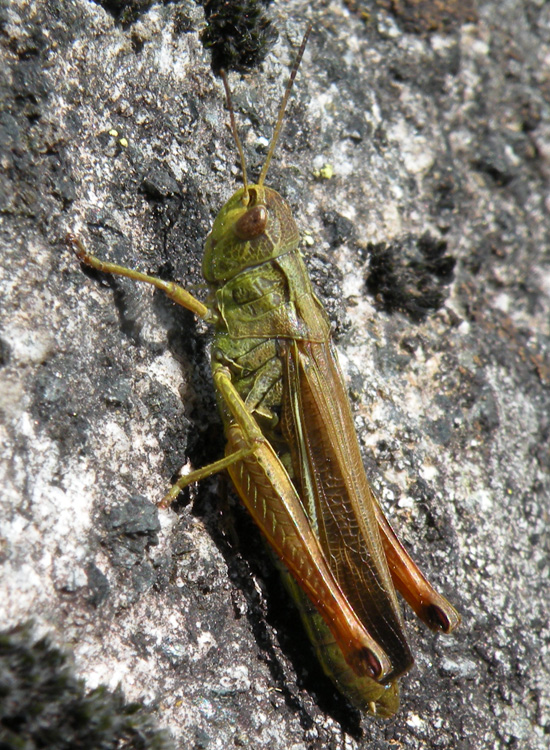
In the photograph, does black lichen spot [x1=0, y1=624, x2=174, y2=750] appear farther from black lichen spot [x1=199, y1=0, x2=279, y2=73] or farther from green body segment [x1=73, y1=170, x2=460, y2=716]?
black lichen spot [x1=199, y1=0, x2=279, y2=73]

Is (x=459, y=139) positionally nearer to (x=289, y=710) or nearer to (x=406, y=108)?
(x=406, y=108)

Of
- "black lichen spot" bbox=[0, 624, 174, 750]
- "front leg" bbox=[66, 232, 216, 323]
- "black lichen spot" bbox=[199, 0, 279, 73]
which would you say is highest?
"black lichen spot" bbox=[199, 0, 279, 73]

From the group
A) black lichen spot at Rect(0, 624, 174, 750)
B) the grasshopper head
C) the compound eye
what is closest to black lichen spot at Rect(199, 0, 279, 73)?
the grasshopper head

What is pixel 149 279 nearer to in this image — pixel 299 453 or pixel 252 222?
pixel 252 222

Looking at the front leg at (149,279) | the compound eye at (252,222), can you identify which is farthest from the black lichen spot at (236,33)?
the front leg at (149,279)

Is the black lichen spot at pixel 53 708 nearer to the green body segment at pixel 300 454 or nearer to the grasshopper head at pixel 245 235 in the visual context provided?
the green body segment at pixel 300 454

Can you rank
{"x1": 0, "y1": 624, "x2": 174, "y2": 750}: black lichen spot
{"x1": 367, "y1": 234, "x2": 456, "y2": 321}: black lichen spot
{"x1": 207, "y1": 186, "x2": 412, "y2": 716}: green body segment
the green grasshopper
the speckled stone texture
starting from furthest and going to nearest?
{"x1": 367, "y1": 234, "x2": 456, "y2": 321}: black lichen spot → {"x1": 207, "y1": 186, "x2": 412, "y2": 716}: green body segment → the green grasshopper → the speckled stone texture → {"x1": 0, "y1": 624, "x2": 174, "y2": 750}: black lichen spot
